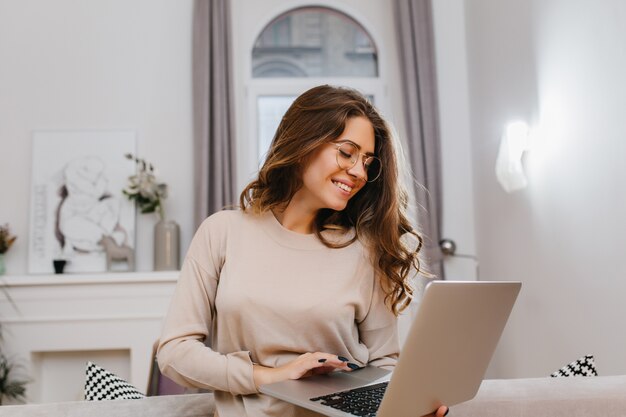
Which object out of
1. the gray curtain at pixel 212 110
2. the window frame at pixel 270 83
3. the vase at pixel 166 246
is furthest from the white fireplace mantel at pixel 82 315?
the window frame at pixel 270 83

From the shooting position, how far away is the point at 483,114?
3.57 metres

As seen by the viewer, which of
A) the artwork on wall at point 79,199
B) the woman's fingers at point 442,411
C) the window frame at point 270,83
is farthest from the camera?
the window frame at point 270,83

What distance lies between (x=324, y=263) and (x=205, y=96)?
254 cm

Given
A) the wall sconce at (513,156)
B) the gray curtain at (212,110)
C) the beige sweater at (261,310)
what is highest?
the gray curtain at (212,110)

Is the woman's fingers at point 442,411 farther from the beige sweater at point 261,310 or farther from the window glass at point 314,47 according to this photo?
the window glass at point 314,47

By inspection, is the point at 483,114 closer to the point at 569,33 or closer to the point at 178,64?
the point at 569,33

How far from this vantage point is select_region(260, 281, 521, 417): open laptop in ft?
3.05

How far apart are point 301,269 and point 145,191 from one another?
244cm

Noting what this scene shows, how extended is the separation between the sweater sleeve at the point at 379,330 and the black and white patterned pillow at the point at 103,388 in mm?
576

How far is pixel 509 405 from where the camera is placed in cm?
124

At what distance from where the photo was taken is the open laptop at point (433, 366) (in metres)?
0.93

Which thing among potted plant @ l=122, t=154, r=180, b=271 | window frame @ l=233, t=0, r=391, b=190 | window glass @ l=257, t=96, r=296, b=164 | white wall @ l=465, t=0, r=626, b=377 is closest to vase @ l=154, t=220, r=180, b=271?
potted plant @ l=122, t=154, r=180, b=271

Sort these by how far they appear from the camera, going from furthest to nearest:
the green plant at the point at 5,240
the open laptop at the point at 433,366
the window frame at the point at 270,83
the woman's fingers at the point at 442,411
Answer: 1. the window frame at the point at 270,83
2. the green plant at the point at 5,240
3. the woman's fingers at the point at 442,411
4. the open laptop at the point at 433,366

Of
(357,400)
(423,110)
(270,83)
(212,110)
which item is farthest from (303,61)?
(357,400)
